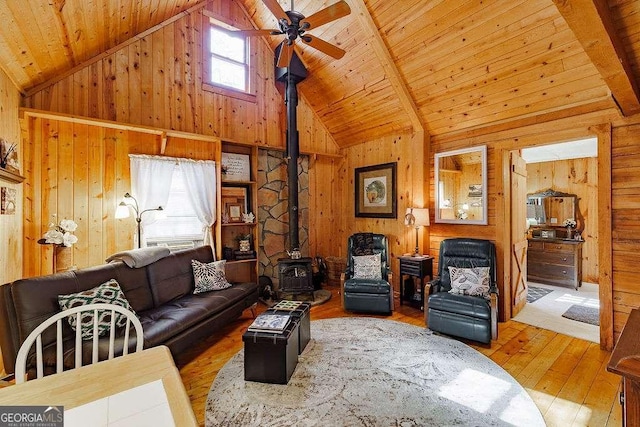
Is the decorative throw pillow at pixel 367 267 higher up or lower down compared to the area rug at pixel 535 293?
higher up

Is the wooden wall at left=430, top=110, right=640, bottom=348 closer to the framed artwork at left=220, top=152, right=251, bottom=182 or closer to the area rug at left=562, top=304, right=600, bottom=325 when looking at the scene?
the area rug at left=562, top=304, right=600, bottom=325

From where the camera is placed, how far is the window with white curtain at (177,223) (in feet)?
13.3

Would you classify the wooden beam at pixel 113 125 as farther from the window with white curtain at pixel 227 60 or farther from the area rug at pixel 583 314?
the area rug at pixel 583 314

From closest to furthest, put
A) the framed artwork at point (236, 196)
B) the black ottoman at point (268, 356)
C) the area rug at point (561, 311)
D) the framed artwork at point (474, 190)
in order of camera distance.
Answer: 1. the black ottoman at point (268, 356)
2. the area rug at point (561, 311)
3. the framed artwork at point (236, 196)
4. the framed artwork at point (474, 190)

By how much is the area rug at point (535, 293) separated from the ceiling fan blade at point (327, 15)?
484 cm

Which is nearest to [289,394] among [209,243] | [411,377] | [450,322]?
[411,377]

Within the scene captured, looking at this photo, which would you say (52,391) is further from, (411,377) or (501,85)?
(501,85)

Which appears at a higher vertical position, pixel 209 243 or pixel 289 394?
pixel 209 243

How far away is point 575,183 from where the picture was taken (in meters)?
5.86

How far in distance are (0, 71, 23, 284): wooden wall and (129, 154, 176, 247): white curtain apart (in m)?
1.05

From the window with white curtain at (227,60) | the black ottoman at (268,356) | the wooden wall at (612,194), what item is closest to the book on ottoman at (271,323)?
the black ottoman at (268,356)

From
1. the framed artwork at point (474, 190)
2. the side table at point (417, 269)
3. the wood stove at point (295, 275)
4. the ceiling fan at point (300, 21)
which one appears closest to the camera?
the ceiling fan at point (300, 21)

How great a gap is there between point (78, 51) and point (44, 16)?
1.01 metres

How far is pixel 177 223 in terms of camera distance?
421cm
